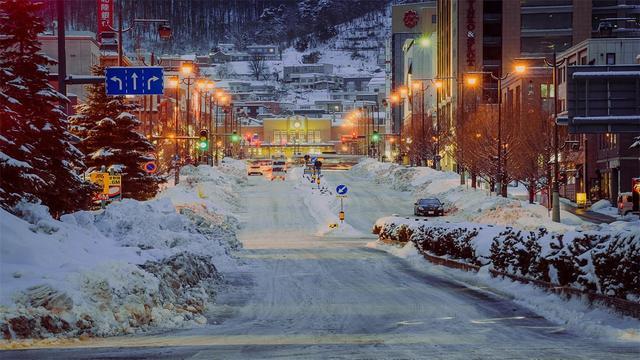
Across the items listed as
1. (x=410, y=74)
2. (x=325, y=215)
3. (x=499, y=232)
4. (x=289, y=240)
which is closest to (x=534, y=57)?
(x=410, y=74)

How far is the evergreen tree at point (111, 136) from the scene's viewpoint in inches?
1874

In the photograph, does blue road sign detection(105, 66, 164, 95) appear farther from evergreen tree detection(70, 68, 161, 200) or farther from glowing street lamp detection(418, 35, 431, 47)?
glowing street lamp detection(418, 35, 431, 47)

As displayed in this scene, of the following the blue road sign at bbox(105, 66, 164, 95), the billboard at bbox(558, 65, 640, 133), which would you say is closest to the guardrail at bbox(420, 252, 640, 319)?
the billboard at bbox(558, 65, 640, 133)

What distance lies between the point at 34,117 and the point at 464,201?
4983 centimetres

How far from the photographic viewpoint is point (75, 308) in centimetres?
1714

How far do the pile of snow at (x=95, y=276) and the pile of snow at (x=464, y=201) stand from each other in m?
14.5

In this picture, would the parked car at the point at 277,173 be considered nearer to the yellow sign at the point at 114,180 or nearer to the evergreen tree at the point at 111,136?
the evergreen tree at the point at 111,136

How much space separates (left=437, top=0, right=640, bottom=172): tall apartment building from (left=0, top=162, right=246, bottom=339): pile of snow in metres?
103

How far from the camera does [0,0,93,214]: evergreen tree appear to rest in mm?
25094

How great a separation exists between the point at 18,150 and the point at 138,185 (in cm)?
2413

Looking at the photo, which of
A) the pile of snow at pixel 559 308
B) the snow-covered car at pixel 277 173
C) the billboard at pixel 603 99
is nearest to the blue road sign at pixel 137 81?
the pile of snow at pixel 559 308

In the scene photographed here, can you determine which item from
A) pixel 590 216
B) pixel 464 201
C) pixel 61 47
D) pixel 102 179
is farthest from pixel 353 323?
pixel 464 201

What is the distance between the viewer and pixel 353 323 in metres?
20.2

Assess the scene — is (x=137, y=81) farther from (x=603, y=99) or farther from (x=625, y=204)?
(x=625, y=204)
